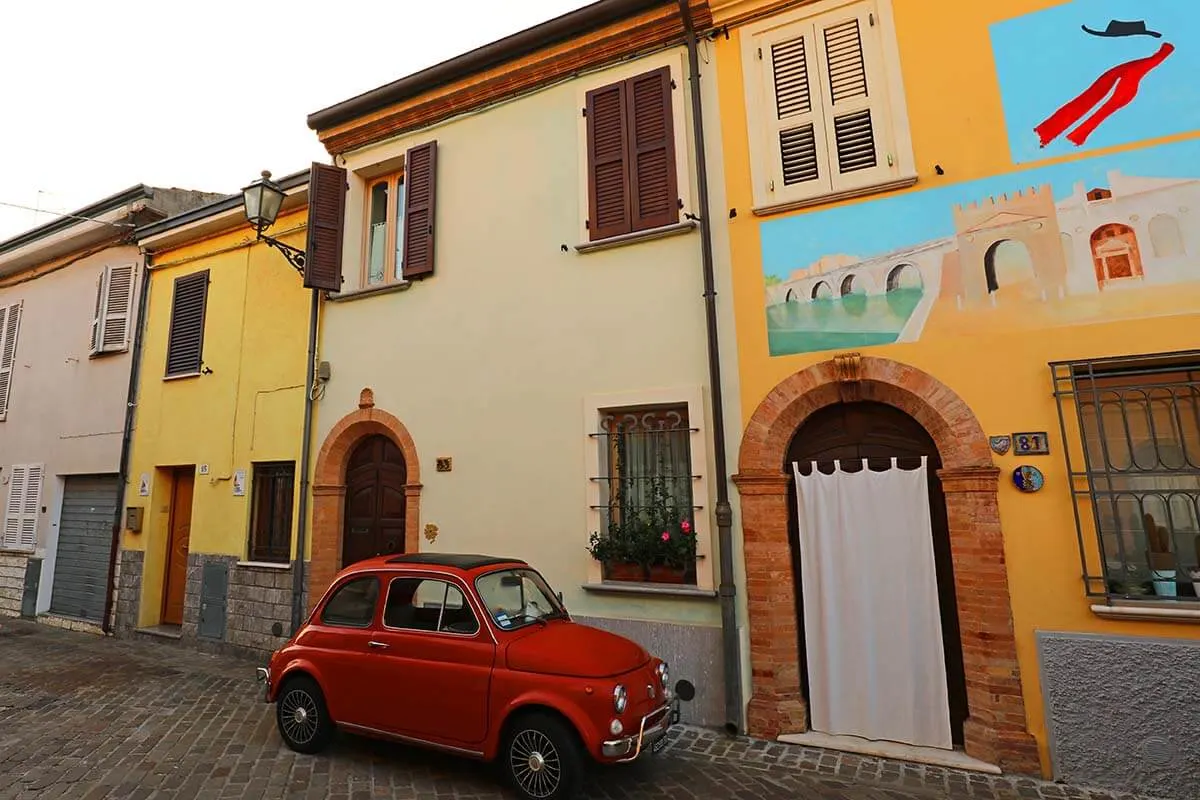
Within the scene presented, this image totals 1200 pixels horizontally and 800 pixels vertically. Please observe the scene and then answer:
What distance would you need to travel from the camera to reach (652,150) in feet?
22.1

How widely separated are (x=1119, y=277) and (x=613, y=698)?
15.8 feet

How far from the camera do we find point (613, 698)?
398 cm

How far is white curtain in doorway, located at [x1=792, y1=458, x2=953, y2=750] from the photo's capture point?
16.4 ft

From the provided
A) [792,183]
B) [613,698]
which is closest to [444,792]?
[613,698]

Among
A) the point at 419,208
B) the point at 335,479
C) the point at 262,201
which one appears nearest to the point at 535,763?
the point at 335,479

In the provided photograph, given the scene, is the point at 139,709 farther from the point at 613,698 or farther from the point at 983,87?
the point at 983,87

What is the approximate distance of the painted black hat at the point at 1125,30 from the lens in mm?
5023

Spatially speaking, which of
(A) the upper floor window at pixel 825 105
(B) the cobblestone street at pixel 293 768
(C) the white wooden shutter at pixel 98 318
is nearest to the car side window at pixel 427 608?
(B) the cobblestone street at pixel 293 768

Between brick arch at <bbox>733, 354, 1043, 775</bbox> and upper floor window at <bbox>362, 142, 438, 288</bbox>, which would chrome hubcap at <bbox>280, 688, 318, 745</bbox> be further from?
upper floor window at <bbox>362, 142, 438, 288</bbox>

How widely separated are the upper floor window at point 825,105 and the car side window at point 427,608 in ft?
14.6

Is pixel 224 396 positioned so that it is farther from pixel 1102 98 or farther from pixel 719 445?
pixel 1102 98

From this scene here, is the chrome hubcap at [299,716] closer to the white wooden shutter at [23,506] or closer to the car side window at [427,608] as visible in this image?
the car side window at [427,608]

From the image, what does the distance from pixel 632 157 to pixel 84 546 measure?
1086cm

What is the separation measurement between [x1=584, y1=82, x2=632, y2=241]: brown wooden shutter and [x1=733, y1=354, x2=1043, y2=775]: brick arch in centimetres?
257
